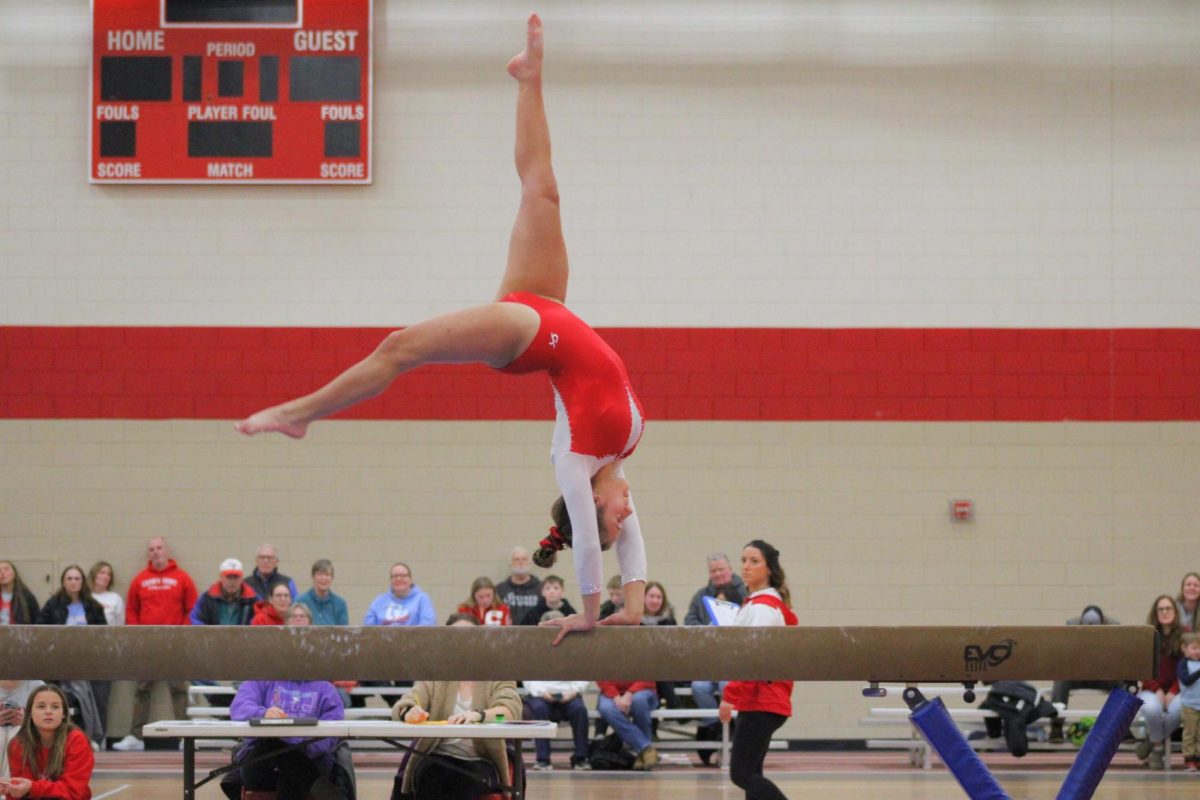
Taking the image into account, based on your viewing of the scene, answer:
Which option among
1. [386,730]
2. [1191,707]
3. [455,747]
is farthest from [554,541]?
[1191,707]

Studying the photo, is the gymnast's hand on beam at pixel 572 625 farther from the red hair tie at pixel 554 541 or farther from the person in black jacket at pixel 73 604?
the person in black jacket at pixel 73 604

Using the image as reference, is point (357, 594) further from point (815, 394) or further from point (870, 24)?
point (870, 24)

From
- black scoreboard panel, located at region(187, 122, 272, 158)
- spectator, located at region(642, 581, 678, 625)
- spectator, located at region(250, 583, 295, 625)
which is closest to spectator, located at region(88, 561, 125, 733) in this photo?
spectator, located at region(250, 583, 295, 625)

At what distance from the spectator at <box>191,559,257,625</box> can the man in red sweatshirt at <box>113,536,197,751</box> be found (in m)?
0.32

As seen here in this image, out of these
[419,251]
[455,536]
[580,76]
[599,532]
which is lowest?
[455,536]

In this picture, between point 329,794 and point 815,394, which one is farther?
point 815,394

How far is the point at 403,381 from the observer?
12109 millimetres

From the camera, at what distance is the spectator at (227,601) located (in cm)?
1147

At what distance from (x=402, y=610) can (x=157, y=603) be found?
7.26ft

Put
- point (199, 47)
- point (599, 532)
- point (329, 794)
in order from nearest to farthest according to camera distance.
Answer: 1. point (599, 532)
2. point (329, 794)
3. point (199, 47)

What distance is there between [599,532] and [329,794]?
351 cm

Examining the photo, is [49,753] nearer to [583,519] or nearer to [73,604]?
[583,519]

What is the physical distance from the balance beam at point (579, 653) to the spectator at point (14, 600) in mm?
7386

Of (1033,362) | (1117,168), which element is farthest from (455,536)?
(1117,168)
